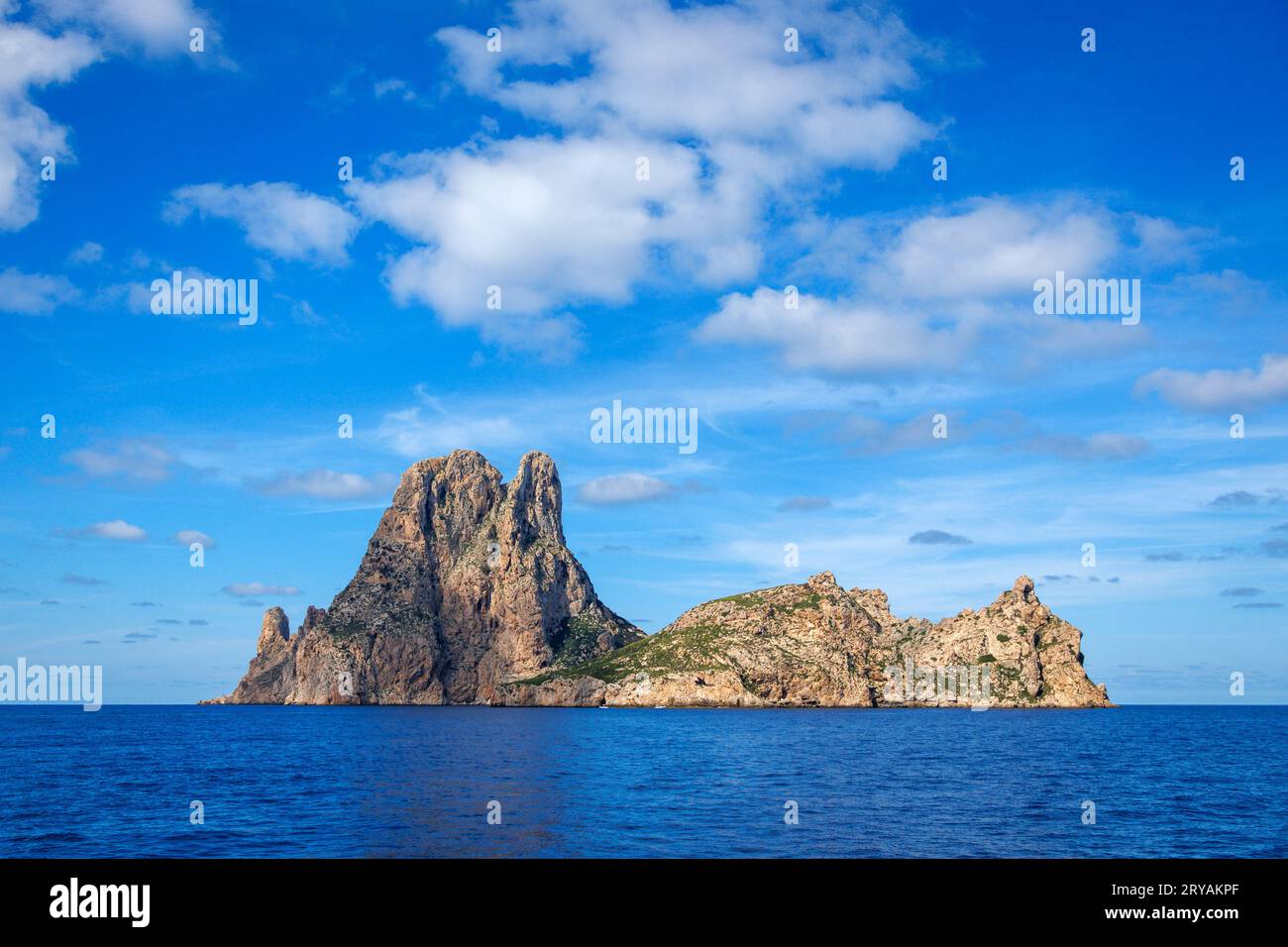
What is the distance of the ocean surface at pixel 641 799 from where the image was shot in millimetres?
49750

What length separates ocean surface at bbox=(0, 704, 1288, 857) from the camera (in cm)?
4975

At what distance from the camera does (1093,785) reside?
8156 cm

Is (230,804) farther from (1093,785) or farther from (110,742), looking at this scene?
(110,742)

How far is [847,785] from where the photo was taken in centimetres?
7769

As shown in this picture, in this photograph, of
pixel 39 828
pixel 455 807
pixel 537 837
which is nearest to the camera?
pixel 537 837

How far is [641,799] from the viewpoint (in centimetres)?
6794

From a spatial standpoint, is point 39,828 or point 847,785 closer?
point 39,828
